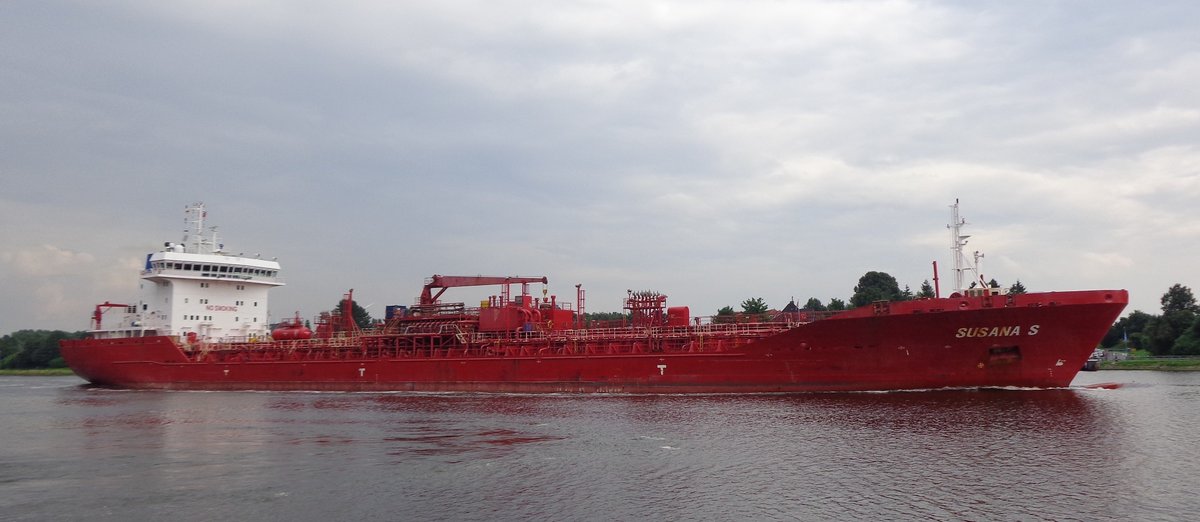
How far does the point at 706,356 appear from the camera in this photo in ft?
87.9

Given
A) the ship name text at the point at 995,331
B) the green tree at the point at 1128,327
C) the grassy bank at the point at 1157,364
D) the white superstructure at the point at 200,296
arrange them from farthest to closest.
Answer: the green tree at the point at 1128,327, the grassy bank at the point at 1157,364, the white superstructure at the point at 200,296, the ship name text at the point at 995,331

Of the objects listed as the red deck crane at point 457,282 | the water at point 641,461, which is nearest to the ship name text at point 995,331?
the water at point 641,461

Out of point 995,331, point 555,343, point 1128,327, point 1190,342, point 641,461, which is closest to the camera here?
point 641,461

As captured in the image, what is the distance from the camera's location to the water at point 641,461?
39.5 feet

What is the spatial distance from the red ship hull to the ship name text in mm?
43

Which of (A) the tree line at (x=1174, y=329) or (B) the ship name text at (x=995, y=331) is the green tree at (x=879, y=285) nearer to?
(A) the tree line at (x=1174, y=329)

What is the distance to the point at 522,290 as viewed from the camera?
34.6 meters

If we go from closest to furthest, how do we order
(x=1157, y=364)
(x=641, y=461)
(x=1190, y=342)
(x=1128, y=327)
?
(x=641, y=461) < (x=1157, y=364) < (x=1190, y=342) < (x=1128, y=327)

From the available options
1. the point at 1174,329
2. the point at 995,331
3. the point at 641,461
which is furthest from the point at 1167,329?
the point at 641,461

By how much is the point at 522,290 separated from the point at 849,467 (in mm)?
21994

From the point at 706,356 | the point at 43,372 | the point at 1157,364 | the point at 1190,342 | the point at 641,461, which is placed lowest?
the point at 1157,364

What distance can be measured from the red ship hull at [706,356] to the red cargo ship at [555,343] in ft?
0.17

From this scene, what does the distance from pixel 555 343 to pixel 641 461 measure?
51.0ft

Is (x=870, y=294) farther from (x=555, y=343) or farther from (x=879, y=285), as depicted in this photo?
(x=555, y=343)
